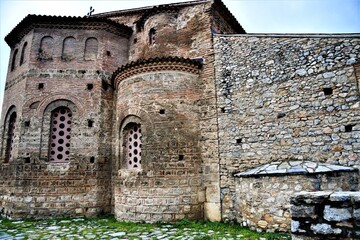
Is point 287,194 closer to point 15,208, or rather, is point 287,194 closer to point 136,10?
point 15,208

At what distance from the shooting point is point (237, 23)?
1180 cm

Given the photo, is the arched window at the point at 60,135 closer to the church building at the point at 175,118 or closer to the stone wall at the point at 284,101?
the church building at the point at 175,118

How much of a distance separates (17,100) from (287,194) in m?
9.78

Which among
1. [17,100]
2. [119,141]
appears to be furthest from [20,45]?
[119,141]

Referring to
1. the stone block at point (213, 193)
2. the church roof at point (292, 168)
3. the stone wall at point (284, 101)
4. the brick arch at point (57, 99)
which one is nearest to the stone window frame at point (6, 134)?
the brick arch at point (57, 99)

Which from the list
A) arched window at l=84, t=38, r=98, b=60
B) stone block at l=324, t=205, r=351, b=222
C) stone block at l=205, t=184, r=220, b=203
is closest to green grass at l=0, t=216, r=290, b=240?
stone block at l=205, t=184, r=220, b=203

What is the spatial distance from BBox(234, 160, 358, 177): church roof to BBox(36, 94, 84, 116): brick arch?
616cm

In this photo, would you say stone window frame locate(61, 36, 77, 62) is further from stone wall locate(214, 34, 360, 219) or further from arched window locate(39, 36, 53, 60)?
stone wall locate(214, 34, 360, 219)

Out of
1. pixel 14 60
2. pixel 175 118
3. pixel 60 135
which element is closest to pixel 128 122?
pixel 175 118

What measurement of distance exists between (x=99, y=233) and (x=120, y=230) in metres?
0.53

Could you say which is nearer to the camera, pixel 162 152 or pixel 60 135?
pixel 162 152

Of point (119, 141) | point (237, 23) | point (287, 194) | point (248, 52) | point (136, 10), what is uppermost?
point (136, 10)

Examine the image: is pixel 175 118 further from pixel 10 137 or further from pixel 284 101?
pixel 10 137

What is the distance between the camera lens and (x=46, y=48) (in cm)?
1048
